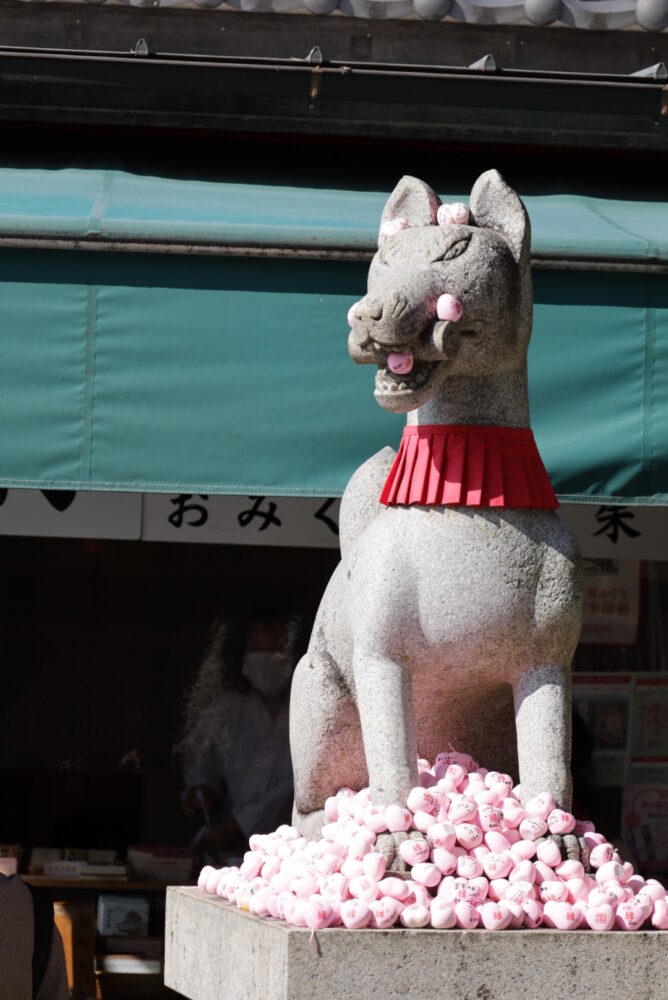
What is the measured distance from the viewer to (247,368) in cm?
442

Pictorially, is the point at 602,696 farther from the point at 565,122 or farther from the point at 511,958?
the point at 511,958

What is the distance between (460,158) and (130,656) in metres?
2.77

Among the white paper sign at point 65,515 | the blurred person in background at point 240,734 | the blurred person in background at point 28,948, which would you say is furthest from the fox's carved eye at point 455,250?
the blurred person in background at point 240,734

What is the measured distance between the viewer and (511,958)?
2.68 meters

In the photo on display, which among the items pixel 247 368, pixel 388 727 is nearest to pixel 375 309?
pixel 388 727

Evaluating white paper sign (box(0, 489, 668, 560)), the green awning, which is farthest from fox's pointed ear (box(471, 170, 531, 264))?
white paper sign (box(0, 489, 668, 560))

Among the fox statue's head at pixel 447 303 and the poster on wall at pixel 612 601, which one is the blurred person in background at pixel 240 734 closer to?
the poster on wall at pixel 612 601

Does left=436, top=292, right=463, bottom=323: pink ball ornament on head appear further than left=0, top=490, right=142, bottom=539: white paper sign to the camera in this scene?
No

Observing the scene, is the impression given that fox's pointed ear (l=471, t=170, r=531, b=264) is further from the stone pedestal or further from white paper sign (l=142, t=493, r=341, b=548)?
white paper sign (l=142, t=493, r=341, b=548)

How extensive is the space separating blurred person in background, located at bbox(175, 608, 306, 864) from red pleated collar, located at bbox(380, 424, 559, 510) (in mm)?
3562

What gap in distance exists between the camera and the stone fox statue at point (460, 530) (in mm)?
2891

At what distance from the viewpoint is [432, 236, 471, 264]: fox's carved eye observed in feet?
9.59

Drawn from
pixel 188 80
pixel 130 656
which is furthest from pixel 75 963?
pixel 188 80

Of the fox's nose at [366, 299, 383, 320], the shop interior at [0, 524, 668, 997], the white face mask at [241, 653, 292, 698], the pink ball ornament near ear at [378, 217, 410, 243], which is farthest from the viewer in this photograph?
the shop interior at [0, 524, 668, 997]
